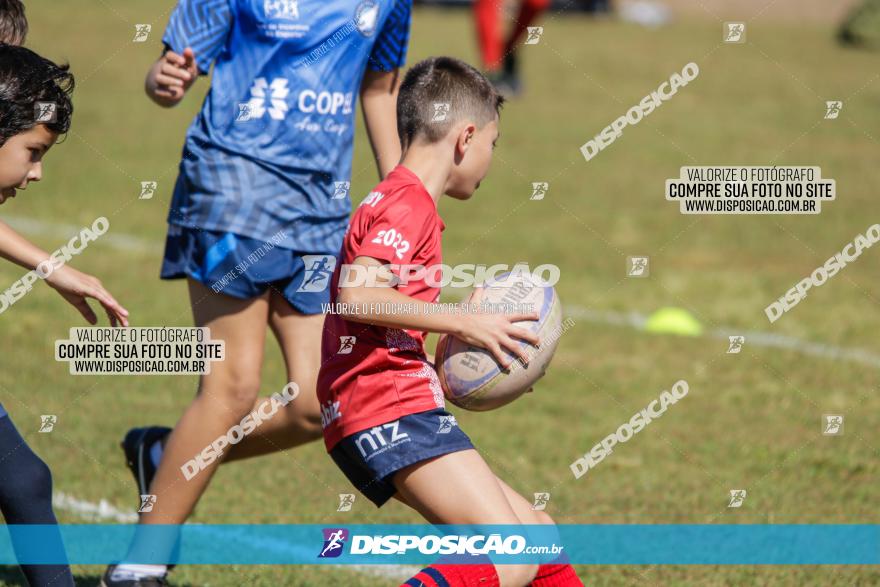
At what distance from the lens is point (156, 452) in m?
4.95

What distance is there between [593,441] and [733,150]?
31.1ft

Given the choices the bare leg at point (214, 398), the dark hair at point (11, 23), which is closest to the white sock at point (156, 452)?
the bare leg at point (214, 398)

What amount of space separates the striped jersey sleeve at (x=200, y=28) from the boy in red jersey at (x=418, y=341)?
3.23 ft

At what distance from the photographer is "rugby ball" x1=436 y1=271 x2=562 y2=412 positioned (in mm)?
3826

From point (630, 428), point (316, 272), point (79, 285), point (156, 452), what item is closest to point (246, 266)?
point (316, 272)

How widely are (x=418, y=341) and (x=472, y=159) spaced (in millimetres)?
593

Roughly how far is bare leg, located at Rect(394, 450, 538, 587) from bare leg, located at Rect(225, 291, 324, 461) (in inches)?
42.1

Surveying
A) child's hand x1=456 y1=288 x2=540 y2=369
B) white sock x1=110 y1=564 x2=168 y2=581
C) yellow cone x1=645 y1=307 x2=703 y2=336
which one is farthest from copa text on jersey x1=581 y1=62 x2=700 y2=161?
child's hand x1=456 y1=288 x2=540 y2=369

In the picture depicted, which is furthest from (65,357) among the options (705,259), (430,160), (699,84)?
(699,84)

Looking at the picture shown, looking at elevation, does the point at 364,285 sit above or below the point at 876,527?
above

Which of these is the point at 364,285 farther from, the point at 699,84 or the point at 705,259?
the point at 699,84

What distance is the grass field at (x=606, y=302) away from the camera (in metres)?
5.95

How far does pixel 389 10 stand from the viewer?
4.75m

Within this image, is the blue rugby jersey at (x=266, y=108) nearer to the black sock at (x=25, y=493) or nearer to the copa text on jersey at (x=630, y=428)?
the black sock at (x=25, y=493)
